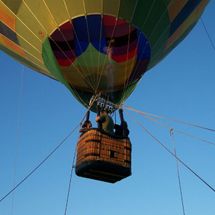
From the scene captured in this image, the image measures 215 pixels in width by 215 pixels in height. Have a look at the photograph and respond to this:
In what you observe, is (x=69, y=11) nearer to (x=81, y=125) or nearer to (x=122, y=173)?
(x=81, y=125)

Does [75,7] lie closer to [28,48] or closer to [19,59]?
[28,48]

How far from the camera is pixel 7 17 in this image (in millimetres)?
9945

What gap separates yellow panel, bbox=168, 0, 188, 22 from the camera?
966 centimetres

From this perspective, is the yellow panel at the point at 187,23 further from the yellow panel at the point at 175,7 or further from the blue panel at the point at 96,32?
the blue panel at the point at 96,32

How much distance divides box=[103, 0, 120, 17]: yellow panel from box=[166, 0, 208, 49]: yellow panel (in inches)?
63.6

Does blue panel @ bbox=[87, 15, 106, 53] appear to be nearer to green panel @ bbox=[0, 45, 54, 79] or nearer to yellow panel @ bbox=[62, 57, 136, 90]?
yellow panel @ bbox=[62, 57, 136, 90]

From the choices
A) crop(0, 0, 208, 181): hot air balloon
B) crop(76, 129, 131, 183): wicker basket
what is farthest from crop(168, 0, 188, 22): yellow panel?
crop(76, 129, 131, 183): wicker basket

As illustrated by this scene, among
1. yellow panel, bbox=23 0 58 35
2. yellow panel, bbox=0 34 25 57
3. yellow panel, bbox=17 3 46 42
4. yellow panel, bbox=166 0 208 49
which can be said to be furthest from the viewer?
yellow panel, bbox=0 34 25 57

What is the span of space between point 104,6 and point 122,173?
2830 millimetres

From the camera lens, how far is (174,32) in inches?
407

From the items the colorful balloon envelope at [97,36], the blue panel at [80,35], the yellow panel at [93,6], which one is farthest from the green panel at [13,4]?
the yellow panel at [93,6]

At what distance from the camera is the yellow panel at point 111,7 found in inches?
358

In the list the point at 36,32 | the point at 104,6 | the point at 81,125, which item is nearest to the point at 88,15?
the point at 104,6

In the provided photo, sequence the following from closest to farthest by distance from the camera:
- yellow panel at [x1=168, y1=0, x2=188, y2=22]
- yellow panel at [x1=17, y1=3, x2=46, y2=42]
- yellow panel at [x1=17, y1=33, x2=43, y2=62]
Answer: yellow panel at [x1=17, y1=3, x2=46, y2=42], yellow panel at [x1=168, y1=0, x2=188, y2=22], yellow panel at [x1=17, y1=33, x2=43, y2=62]
